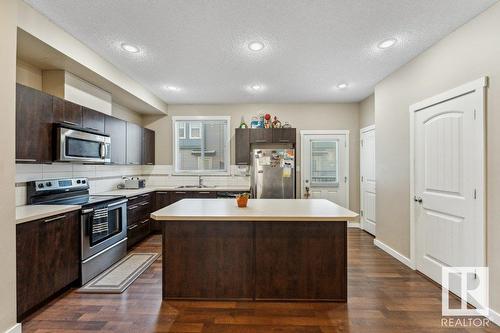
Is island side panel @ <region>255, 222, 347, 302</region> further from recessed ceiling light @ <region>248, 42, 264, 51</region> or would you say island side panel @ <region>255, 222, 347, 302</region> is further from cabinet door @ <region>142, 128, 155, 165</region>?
cabinet door @ <region>142, 128, 155, 165</region>

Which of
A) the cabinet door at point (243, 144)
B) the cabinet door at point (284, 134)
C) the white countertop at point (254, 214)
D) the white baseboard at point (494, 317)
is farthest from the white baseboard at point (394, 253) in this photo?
the cabinet door at point (243, 144)

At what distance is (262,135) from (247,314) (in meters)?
3.61

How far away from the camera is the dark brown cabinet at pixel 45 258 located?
208 cm

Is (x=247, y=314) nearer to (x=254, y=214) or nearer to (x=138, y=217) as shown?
(x=254, y=214)

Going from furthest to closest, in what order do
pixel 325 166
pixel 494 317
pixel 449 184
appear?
pixel 325 166, pixel 449 184, pixel 494 317

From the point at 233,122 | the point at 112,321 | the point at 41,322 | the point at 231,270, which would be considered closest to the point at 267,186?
the point at 233,122

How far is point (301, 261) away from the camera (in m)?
2.39

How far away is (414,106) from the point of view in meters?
3.19

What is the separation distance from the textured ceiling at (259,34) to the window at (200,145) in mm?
1590

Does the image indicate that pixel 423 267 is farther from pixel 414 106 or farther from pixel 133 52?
pixel 133 52

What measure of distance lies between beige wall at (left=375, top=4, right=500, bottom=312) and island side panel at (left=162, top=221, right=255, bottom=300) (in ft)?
6.91

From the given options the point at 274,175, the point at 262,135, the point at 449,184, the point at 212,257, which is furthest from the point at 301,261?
the point at 262,135

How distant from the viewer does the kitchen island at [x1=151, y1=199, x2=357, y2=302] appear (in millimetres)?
2387

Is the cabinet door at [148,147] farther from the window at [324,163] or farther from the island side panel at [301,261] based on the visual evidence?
the island side panel at [301,261]
